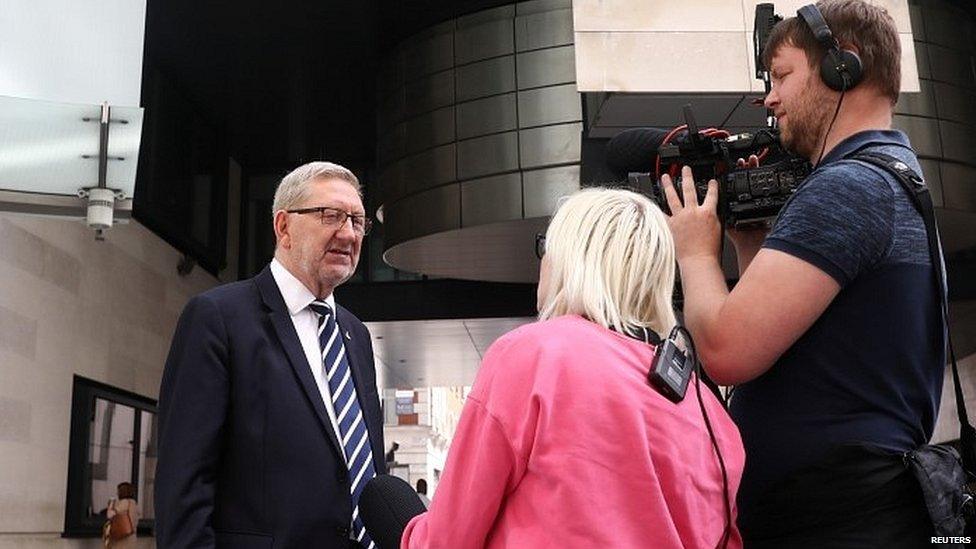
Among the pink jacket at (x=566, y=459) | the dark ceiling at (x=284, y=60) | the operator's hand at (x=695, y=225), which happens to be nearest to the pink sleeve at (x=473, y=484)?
the pink jacket at (x=566, y=459)

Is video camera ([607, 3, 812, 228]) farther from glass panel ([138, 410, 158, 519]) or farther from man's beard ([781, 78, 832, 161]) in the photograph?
glass panel ([138, 410, 158, 519])

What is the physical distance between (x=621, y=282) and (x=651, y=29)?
8.40 meters

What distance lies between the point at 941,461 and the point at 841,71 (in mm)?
765

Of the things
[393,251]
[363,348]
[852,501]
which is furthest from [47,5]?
[393,251]

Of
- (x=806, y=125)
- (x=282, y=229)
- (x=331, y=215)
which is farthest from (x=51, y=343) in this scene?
(x=806, y=125)

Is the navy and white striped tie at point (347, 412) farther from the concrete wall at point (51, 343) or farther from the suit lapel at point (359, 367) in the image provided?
the concrete wall at point (51, 343)

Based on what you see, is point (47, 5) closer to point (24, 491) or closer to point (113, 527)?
point (24, 491)

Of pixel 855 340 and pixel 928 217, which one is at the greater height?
pixel 928 217

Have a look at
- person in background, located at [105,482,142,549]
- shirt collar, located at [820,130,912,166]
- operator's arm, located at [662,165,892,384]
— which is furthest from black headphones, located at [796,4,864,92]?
person in background, located at [105,482,142,549]

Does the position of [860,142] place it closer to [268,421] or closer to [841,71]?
[841,71]

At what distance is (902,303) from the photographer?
1.81 metres

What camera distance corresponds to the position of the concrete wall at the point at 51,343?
969 cm

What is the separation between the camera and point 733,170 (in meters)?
2.13

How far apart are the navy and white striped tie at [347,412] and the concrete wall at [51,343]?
7.09 meters
